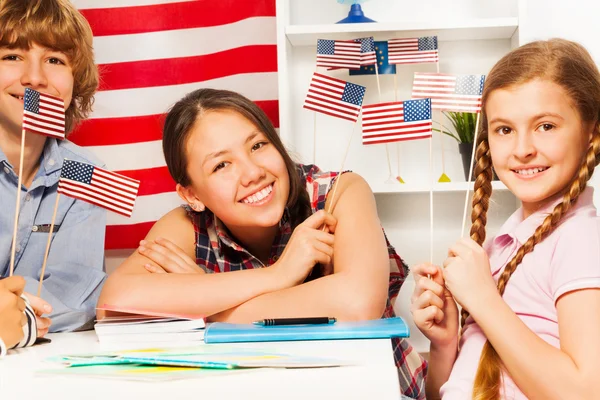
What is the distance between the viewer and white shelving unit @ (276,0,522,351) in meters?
2.75

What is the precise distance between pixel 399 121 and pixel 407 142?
0.84m

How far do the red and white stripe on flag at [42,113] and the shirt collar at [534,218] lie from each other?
1.13 m

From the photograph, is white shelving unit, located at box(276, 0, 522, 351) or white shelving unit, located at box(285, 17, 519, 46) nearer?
white shelving unit, located at box(285, 17, 519, 46)

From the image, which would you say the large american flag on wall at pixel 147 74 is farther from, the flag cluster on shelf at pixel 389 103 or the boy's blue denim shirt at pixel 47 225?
the boy's blue denim shirt at pixel 47 225

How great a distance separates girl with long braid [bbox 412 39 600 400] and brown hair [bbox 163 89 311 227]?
587 mm

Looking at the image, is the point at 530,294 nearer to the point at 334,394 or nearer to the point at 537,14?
the point at 334,394

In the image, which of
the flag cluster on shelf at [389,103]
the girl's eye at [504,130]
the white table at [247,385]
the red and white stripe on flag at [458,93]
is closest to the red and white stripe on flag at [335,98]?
the flag cluster on shelf at [389,103]

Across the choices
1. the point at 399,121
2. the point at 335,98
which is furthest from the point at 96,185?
the point at 399,121

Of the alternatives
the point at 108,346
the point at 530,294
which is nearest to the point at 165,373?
the point at 108,346

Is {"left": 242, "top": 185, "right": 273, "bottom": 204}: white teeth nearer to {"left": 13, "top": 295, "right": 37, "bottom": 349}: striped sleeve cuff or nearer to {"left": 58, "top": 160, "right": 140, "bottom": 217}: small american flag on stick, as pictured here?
{"left": 58, "top": 160, "right": 140, "bottom": 217}: small american flag on stick

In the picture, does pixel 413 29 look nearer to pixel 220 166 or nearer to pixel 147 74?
pixel 220 166

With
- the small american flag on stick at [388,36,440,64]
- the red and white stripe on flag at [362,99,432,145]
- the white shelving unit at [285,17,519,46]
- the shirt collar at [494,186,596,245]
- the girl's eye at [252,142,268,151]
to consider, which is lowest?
the shirt collar at [494,186,596,245]

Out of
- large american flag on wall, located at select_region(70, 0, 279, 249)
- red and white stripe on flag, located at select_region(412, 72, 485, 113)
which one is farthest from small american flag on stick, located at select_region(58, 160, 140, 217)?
large american flag on wall, located at select_region(70, 0, 279, 249)

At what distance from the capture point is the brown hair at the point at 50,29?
2.23 metres
